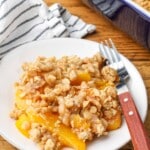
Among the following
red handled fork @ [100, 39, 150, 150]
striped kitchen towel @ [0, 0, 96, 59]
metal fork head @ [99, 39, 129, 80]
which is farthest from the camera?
striped kitchen towel @ [0, 0, 96, 59]

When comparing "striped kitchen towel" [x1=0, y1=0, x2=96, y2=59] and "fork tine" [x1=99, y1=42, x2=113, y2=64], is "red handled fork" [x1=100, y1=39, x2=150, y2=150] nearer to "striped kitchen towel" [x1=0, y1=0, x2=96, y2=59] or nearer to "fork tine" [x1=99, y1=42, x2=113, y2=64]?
"fork tine" [x1=99, y1=42, x2=113, y2=64]

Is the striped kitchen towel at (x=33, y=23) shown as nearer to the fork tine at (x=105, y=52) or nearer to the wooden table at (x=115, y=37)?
the wooden table at (x=115, y=37)

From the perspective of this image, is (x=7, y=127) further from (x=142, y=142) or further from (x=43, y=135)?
(x=142, y=142)

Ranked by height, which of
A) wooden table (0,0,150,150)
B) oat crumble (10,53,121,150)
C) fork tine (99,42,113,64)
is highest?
oat crumble (10,53,121,150)

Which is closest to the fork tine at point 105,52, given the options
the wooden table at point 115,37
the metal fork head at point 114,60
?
the metal fork head at point 114,60

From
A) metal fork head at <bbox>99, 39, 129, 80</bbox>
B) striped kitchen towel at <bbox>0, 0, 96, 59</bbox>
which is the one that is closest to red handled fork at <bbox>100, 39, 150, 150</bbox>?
metal fork head at <bbox>99, 39, 129, 80</bbox>

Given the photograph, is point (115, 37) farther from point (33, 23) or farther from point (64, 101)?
point (64, 101)

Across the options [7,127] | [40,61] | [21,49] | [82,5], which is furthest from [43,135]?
[82,5]

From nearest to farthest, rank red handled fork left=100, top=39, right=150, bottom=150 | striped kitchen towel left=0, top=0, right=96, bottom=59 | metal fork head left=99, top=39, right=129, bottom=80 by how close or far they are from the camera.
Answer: red handled fork left=100, top=39, right=150, bottom=150 < metal fork head left=99, top=39, right=129, bottom=80 < striped kitchen towel left=0, top=0, right=96, bottom=59
